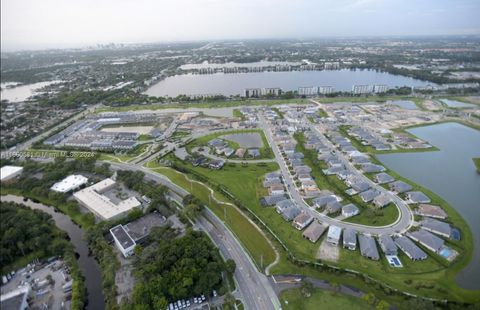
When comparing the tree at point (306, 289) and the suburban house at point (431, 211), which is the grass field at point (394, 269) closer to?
the suburban house at point (431, 211)

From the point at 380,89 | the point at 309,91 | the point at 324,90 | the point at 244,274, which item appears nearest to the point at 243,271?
the point at 244,274

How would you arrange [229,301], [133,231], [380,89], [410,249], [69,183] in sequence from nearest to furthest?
[229,301] < [410,249] < [133,231] < [69,183] < [380,89]

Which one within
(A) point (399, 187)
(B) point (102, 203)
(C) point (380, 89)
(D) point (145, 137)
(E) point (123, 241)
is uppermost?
(C) point (380, 89)

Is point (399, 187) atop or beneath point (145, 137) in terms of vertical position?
beneath

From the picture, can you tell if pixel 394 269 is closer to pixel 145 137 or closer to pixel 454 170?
pixel 454 170

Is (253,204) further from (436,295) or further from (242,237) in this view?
(436,295)

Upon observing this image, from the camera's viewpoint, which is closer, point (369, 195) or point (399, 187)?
point (369, 195)

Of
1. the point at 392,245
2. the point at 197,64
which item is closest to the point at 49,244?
the point at 392,245

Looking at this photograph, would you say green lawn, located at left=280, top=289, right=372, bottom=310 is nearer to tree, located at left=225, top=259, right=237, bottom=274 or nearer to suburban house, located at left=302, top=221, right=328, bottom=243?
tree, located at left=225, top=259, right=237, bottom=274
